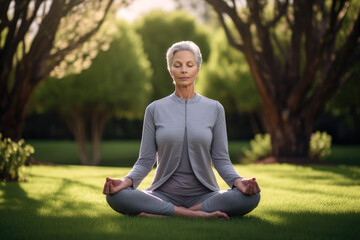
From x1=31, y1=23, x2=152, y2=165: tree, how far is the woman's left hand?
1863cm

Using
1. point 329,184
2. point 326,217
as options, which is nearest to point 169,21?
point 329,184

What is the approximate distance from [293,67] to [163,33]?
28.5 meters

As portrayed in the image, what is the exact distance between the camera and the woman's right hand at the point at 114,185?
4578 millimetres

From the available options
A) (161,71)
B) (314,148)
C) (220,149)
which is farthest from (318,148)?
(161,71)

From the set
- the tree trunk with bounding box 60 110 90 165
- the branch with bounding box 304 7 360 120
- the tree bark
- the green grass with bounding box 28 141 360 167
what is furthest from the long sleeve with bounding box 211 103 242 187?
the tree trunk with bounding box 60 110 90 165

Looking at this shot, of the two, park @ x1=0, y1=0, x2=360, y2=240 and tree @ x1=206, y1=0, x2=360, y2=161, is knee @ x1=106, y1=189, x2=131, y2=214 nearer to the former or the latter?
park @ x1=0, y1=0, x2=360, y2=240

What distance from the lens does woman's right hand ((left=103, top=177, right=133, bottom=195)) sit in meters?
4.58

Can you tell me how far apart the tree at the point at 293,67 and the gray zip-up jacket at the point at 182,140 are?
289 inches

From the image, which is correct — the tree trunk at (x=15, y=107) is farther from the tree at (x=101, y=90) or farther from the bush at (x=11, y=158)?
the tree at (x=101, y=90)

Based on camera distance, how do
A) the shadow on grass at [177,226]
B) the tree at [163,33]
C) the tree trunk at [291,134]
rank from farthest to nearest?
the tree at [163,33]
the tree trunk at [291,134]
the shadow on grass at [177,226]

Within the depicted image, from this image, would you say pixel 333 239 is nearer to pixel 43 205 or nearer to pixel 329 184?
pixel 43 205

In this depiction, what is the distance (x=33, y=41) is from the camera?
1101 centimetres

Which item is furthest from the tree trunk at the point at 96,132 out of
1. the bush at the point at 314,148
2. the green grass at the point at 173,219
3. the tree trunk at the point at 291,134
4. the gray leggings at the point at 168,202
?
the gray leggings at the point at 168,202

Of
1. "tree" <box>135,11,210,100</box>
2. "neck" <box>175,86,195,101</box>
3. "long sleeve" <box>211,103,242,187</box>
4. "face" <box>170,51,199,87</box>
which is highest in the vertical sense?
"tree" <box>135,11,210,100</box>
